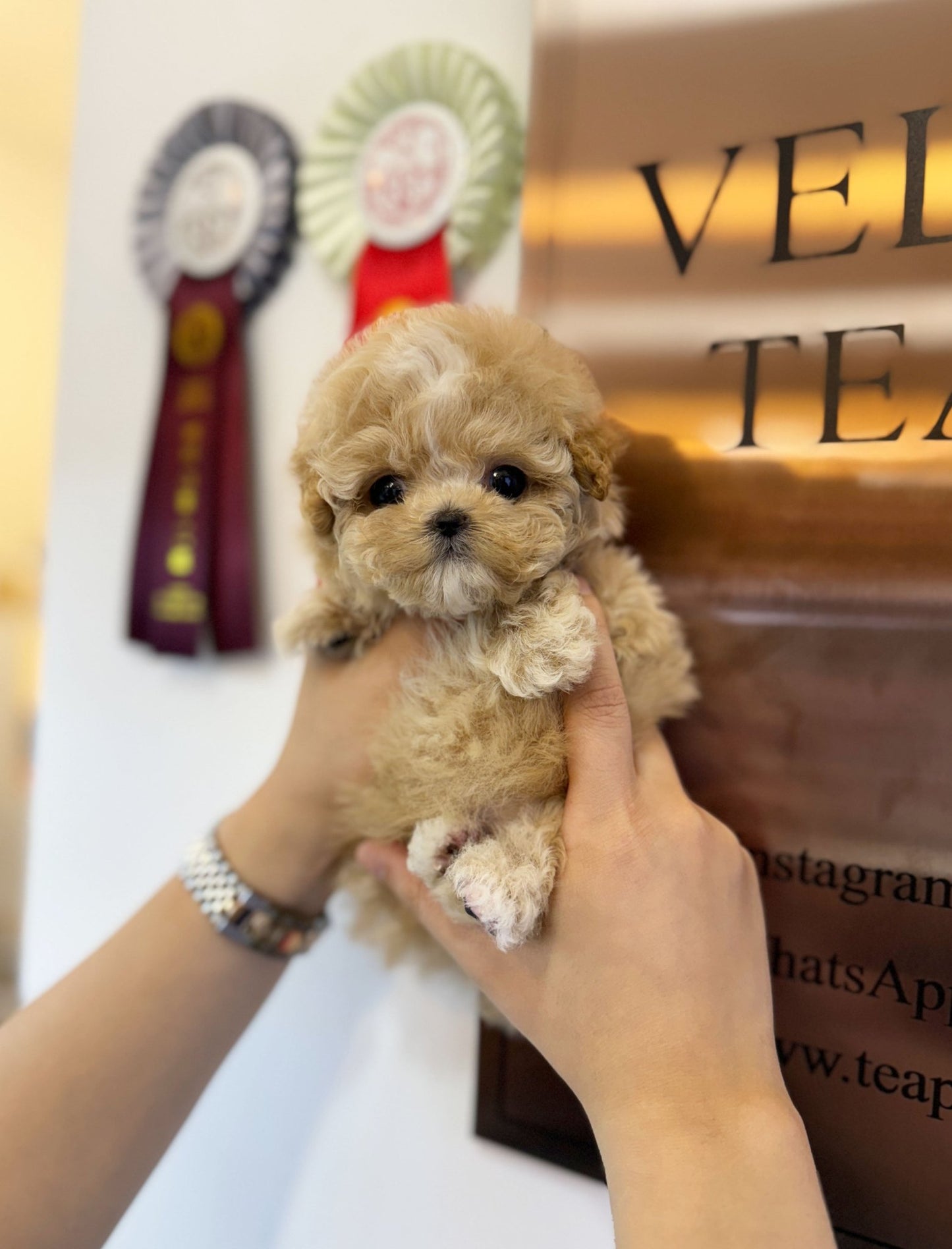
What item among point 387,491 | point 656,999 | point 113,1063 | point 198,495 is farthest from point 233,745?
point 656,999

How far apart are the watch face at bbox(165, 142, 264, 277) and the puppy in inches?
28.3

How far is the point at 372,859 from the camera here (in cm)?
92

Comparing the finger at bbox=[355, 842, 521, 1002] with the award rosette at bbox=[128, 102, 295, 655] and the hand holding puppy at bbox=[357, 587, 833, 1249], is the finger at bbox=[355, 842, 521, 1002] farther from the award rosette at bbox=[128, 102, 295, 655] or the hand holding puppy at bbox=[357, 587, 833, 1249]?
the award rosette at bbox=[128, 102, 295, 655]

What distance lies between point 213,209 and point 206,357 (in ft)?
0.86

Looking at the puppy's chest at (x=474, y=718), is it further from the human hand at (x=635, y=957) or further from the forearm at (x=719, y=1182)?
the forearm at (x=719, y=1182)

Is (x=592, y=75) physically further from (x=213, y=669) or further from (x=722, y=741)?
(x=213, y=669)

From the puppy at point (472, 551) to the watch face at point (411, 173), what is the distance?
47 centimetres

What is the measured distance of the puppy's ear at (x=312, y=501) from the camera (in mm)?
821

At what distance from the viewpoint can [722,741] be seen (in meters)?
1.01

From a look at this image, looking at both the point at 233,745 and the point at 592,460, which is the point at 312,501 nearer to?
the point at 592,460

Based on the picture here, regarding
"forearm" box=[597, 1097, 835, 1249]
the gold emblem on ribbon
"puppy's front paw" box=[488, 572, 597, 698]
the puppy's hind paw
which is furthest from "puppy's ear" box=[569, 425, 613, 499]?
the gold emblem on ribbon

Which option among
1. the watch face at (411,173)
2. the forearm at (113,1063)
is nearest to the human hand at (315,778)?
the forearm at (113,1063)

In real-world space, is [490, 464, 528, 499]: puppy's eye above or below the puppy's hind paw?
above

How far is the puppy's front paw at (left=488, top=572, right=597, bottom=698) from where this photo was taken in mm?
770
